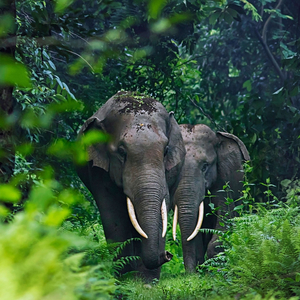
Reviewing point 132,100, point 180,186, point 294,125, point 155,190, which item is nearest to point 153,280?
point 155,190

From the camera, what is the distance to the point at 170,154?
7336 millimetres

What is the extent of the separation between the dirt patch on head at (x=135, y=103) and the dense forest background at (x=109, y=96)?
0.56 m

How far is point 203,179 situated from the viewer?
9.64 metres

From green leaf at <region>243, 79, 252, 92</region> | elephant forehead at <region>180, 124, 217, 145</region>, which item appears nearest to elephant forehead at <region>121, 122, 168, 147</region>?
elephant forehead at <region>180, 124, 217, 145</region>

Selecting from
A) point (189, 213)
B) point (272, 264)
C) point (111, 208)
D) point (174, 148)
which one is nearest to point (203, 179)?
point (189, 213)

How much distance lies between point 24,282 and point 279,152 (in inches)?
454

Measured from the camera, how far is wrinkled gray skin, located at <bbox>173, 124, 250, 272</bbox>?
9164mm

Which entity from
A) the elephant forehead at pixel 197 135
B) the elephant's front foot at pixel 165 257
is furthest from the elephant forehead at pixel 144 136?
the elephant forehead at pixel 197 135

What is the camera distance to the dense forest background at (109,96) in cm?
187

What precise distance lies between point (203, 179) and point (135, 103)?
279 centimetres

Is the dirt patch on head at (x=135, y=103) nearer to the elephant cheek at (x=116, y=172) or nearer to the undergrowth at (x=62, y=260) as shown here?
the elephant cheek at (x=116, y=172)

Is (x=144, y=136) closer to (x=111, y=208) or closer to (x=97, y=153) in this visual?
(x=97, y=153)

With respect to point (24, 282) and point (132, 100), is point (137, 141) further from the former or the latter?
point (24, 282)

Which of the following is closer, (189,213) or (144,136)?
(144,136)
